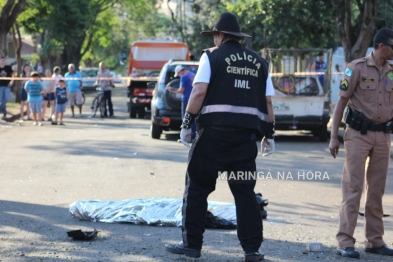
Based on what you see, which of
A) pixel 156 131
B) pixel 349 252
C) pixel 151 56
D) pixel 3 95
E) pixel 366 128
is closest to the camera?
pixel 349 252

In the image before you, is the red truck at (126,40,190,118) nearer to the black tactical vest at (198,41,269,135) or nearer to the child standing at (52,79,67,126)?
the child standing at (52,79,67,126)

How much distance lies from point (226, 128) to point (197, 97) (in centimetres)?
34

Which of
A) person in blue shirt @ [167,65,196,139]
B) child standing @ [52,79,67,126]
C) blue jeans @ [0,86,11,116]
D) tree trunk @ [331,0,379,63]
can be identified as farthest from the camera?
blue jeans @ [0,86,11,116]

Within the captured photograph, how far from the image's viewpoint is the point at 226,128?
20.5ft

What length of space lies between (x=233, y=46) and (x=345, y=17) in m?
15.9

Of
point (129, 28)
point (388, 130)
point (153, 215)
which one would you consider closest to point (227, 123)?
point (388, 130)

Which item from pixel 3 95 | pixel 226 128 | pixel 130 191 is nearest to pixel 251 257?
pixel 226 128

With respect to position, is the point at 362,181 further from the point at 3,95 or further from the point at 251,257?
the point at 3,95

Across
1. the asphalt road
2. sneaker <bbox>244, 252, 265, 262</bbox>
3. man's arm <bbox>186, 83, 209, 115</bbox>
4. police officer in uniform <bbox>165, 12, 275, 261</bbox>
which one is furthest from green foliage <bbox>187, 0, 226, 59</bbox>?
sneaker <bbox>244, 252, 265, 262</bbox>

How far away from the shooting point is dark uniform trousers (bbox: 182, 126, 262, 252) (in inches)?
246

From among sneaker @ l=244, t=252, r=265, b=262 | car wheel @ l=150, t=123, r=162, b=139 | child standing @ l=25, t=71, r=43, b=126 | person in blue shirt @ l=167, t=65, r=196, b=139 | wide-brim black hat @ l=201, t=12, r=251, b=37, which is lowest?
car wheel @ l=150, t=123, r=162, b=139

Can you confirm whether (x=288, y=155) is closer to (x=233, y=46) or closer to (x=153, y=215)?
(x=153, y=215)

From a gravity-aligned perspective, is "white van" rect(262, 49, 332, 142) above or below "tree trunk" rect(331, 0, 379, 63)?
below

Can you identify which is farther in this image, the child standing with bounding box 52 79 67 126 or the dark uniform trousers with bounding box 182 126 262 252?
the child standing with bounding box 52 79 67 126
